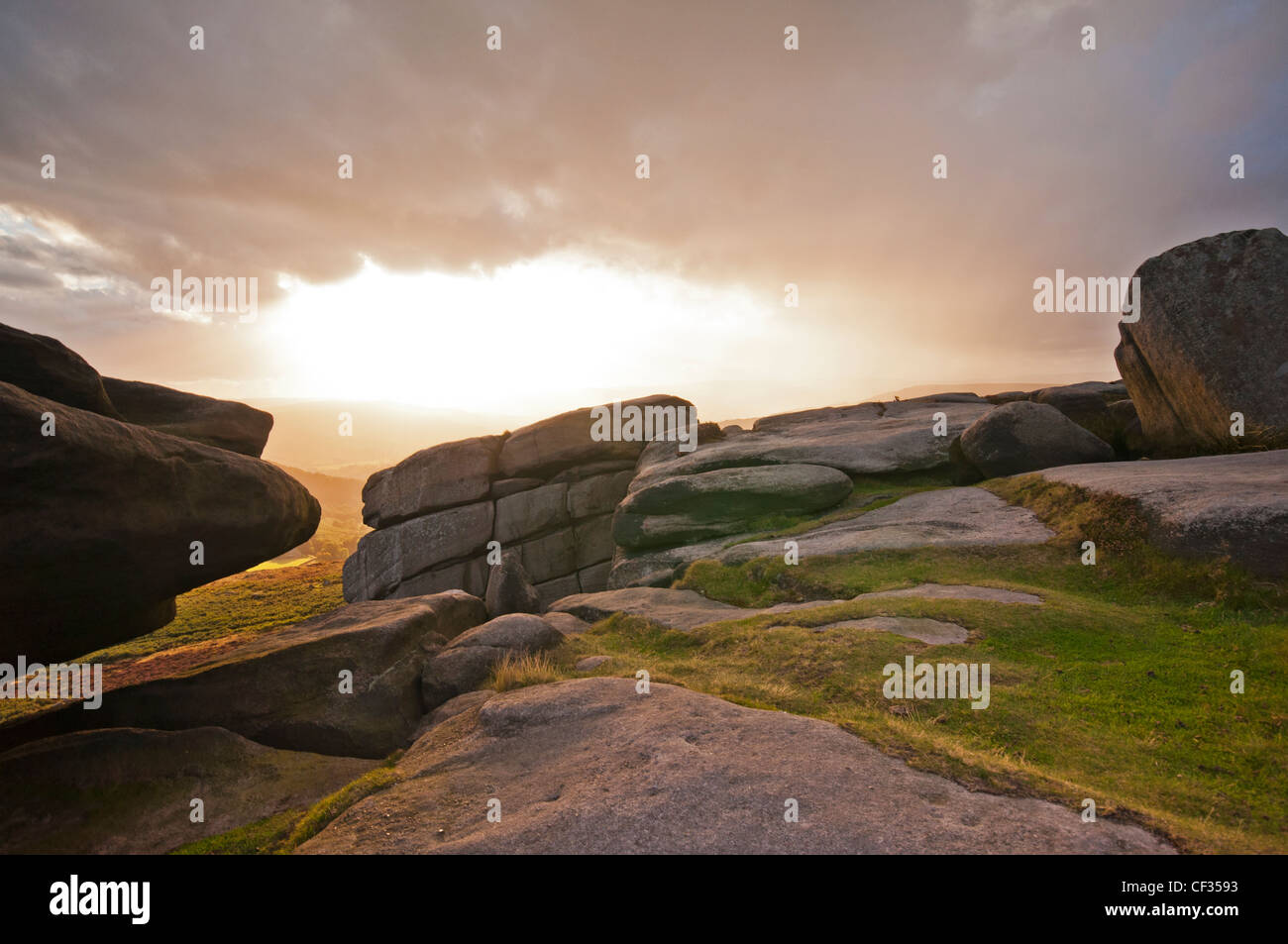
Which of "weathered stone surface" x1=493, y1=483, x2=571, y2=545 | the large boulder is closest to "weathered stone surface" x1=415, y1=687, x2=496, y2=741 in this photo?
the large boulder

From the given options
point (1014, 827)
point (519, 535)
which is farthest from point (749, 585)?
point (519, 535)

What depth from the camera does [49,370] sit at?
45.4 feet

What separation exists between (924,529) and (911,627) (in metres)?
8.07

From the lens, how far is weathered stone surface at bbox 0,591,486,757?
15.4 meters

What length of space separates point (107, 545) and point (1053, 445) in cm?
2991

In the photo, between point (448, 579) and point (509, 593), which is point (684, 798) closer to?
point (509, 593)

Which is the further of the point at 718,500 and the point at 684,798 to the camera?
the point at 718,500

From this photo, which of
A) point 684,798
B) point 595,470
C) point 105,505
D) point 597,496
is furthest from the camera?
point 595,470

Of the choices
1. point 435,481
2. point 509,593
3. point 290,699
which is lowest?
point 290,699

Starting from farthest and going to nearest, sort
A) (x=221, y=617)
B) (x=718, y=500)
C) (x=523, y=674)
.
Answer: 1. (x=221, y=617)
2. (x=718, y=500)
3. (x=523, y=674)

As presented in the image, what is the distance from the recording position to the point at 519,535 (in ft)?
133

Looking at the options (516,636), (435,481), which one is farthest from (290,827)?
(435,481)

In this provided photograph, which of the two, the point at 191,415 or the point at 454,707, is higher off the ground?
the point at 191,415
